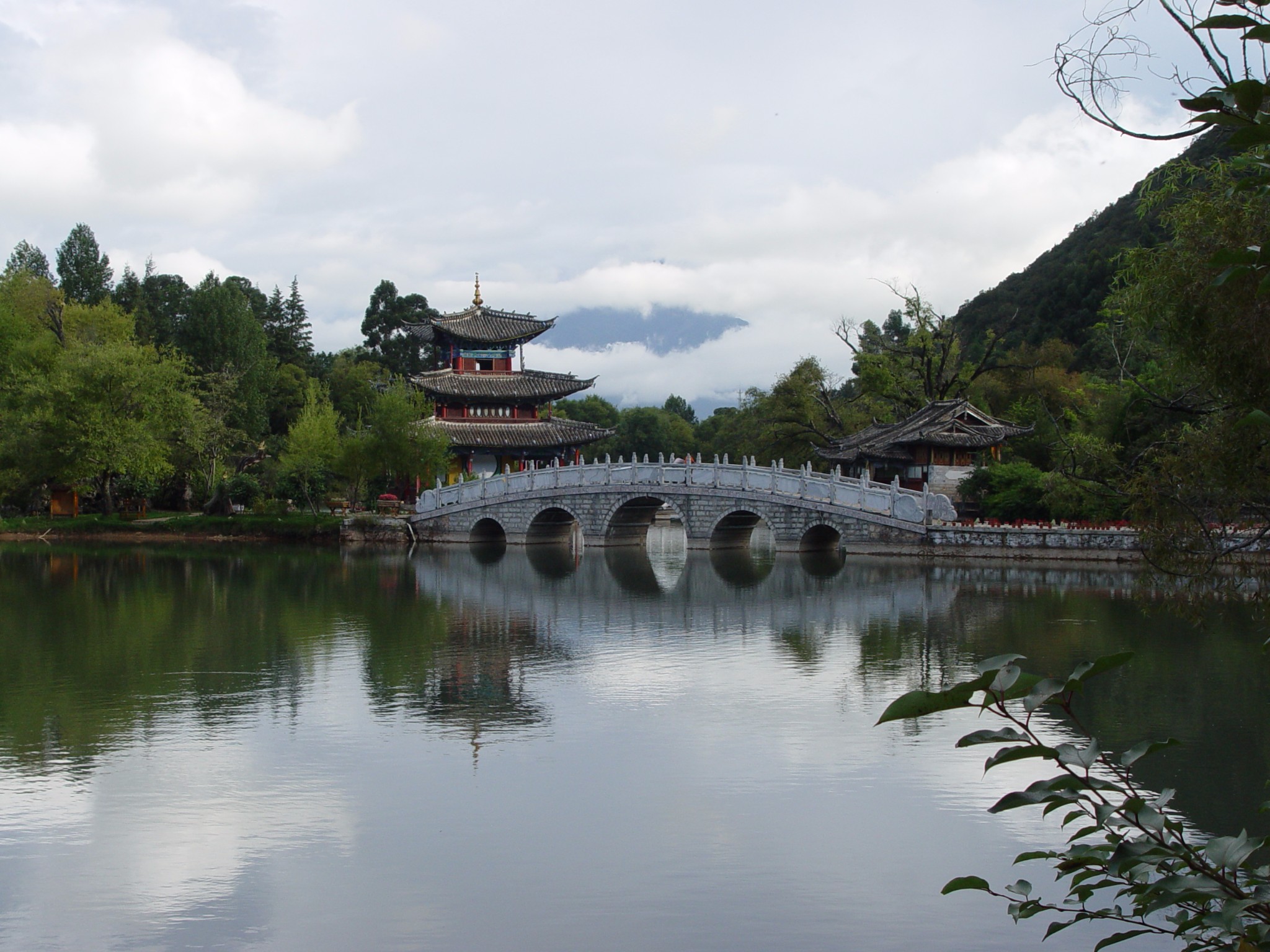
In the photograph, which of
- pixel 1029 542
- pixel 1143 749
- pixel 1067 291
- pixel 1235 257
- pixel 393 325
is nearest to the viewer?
pixel 1235 257

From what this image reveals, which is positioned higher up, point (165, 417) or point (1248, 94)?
point (165, 417)

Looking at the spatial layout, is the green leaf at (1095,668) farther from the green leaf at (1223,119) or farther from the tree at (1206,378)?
the tree at (1206,378)

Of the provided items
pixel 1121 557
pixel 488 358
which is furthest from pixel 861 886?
pixel 488 358

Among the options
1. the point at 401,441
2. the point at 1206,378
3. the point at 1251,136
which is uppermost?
the point at 401,441

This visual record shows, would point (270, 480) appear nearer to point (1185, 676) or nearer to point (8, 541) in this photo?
point (8, 541)

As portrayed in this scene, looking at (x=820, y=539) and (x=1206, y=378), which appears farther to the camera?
(x=820, y=539)

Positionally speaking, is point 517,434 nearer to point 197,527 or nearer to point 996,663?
point 197,527

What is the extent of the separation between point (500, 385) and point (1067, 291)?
72.0ft

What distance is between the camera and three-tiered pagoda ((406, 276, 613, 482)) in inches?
1361

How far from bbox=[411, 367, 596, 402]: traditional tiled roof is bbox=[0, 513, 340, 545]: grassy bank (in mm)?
5824

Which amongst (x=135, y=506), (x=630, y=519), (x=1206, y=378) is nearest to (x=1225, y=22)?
(x=1206, y=378)

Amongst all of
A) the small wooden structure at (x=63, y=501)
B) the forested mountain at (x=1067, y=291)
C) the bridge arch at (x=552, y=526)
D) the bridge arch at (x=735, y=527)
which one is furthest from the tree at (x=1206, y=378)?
the small wooden structure at (x=63, y=501)

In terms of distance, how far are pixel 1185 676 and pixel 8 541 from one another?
2802cm

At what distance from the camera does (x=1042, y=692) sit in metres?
1.89
